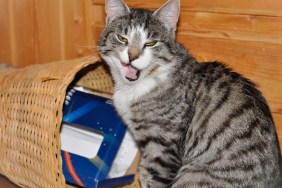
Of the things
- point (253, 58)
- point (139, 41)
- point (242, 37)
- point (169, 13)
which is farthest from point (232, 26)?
point (139, 41)

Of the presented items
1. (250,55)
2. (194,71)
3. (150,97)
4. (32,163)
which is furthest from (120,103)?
(250,55)

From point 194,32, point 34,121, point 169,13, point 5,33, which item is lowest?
point 34,121

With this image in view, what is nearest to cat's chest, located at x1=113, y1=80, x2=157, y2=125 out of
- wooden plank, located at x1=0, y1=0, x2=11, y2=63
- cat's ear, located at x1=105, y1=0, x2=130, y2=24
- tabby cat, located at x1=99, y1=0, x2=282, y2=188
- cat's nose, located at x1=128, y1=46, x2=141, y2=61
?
tabby cat, located at x1=99, y1=0, x2=282, y2=188

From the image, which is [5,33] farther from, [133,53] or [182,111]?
[182,111]

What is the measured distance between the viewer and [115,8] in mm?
1908

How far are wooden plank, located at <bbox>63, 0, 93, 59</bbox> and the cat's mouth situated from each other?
67 cm

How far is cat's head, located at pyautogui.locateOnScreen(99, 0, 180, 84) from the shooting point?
5.81 feet

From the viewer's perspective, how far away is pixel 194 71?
1893 mm

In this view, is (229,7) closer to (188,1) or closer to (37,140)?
(188,1)

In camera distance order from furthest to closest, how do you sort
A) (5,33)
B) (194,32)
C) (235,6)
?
(5,33), (194,32), (235,6)

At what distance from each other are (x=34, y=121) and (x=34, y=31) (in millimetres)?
771

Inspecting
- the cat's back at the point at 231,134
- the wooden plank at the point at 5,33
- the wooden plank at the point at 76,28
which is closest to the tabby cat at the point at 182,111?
the cat's back at the point at 231,134

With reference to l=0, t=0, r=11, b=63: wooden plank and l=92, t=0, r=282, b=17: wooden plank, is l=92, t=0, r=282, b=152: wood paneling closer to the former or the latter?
l=92, t=0, r=282, b=17: wooden plank

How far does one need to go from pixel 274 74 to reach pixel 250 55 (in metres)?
0.13
